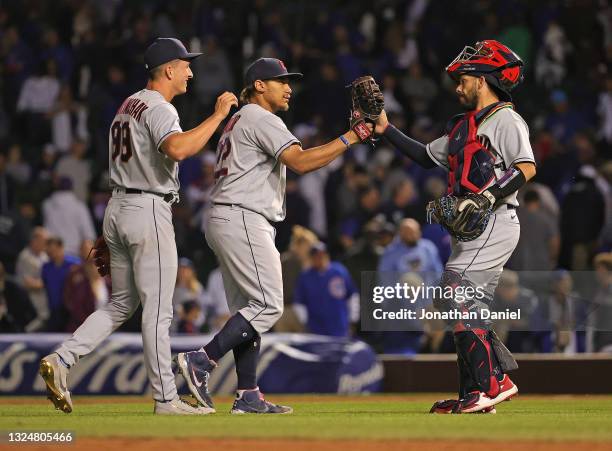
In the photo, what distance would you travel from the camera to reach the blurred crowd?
15.1 m

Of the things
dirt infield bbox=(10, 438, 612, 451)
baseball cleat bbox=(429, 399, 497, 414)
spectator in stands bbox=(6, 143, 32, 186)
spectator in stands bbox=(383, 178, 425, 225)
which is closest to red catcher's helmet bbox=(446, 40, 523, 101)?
baseball cleat bbox=(429, 399, 497, 414)

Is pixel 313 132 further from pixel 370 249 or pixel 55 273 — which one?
pixel 55 273

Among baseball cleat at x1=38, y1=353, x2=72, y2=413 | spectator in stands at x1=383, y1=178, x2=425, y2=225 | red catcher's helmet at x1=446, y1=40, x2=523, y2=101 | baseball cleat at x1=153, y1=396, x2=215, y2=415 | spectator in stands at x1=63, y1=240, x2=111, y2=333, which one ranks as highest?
red catcher's helmet at x1=446, y1=40, x2=523, y2=101

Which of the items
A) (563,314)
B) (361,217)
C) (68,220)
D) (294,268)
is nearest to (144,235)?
(563,314)

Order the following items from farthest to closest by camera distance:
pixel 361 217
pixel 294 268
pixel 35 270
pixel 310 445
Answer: pixel 361 217, pixel 35 270, pixel 294 268, pixel 310 445

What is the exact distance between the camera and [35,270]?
16156 mm

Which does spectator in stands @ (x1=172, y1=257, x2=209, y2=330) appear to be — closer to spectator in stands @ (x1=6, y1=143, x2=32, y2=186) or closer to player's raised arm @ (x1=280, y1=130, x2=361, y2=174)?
spectator in stands @ (x1=6, y1=143, x2=32, y2=186)

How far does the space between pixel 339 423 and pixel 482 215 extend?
1.50 m

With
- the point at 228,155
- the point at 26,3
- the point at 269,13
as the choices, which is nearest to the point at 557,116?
the point at 269,13

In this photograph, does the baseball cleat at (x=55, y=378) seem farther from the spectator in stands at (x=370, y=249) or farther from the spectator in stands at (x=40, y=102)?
the spectator in stands at (x=40, y=102)

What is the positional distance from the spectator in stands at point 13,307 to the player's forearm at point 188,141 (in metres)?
6.99

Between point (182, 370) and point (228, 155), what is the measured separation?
4.46ft

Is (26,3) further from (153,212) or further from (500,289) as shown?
(153,212)

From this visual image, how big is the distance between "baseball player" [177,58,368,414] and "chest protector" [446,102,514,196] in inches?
24.5
